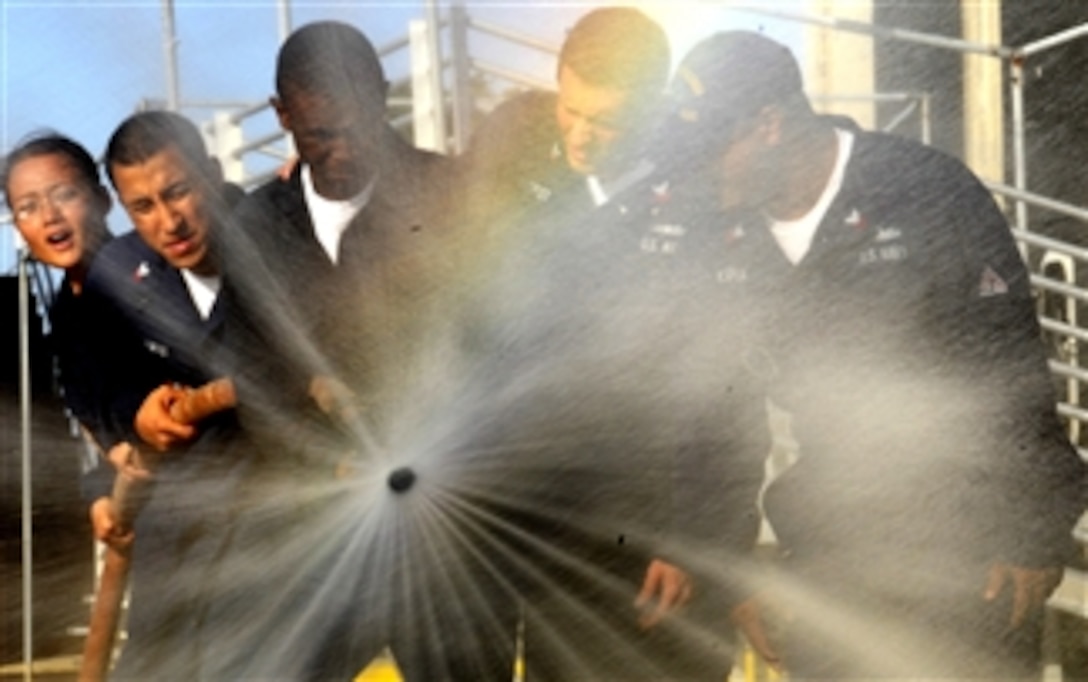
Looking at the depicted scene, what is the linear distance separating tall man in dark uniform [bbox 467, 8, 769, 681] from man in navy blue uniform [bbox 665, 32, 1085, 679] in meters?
0.09

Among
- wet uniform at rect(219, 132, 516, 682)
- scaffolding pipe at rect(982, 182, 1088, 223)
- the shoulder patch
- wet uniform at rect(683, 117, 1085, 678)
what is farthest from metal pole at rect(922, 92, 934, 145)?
wet uniform at rect(219, 132, 516, 682)

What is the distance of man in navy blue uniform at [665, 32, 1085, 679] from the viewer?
222 centimetres

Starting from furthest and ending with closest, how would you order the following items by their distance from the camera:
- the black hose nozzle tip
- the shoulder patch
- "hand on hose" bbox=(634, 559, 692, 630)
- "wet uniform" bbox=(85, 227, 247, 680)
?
"wet uniform" bbox=(85, 227, 247, 680), the black hose nozzle tip, "hand on hose" bbox=(634, 559, 692, 630), the shoulder patch

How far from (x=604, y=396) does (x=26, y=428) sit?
125cm

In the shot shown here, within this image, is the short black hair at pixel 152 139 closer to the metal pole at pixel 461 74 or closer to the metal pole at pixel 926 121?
the metal pole at pixel 461 74

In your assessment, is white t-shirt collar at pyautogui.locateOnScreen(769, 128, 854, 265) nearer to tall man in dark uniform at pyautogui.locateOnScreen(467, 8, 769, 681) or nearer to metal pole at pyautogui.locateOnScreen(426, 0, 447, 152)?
tall man in dark uniform at pyautogui.locateOnScreen(467, 8, 769, 681)

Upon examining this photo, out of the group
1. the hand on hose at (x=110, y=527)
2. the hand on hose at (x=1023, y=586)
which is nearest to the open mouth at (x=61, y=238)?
the hand on hose at (x=110, y=527)

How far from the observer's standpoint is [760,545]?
266cm

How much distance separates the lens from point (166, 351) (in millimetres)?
2664

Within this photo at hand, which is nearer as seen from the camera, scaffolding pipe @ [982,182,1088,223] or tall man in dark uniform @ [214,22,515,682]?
tall man in dark uniform @ [214,22,515,682]

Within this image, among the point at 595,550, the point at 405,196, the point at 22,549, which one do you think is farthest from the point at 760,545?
the point at 22,549

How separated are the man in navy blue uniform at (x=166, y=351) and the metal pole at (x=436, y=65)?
280 millimetres

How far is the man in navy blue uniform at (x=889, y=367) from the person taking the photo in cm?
222

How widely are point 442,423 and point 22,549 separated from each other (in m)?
1.43
